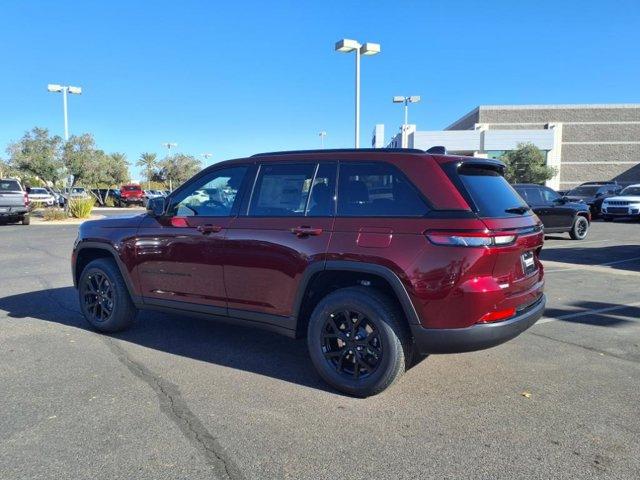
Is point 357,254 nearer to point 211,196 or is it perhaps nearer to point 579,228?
point 211,196

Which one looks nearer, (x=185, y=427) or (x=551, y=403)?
(x=185, y=427)

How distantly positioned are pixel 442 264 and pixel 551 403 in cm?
137

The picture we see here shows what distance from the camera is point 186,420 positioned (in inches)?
140

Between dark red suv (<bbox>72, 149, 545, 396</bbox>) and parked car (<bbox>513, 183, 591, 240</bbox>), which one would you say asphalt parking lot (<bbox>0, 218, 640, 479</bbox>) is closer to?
dark red suv (<bbox>72, 149, 545, 396</bbox>)

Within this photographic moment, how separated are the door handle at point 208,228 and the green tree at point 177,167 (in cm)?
7059

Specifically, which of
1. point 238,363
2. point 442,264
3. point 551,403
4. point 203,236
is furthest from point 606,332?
point 203,236

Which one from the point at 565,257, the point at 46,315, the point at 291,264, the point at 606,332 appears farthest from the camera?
the point at 565,257

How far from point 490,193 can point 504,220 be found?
31 centimetres

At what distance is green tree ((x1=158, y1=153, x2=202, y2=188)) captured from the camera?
7381cm

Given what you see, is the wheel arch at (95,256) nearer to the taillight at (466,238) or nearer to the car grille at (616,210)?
the taillight at (466,238)

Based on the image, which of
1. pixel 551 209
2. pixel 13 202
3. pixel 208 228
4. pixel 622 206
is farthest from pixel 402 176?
pixel 622 206

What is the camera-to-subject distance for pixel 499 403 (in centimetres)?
386

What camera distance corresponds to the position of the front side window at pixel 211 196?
477 cm

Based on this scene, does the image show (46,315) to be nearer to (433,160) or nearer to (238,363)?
(238,363)
